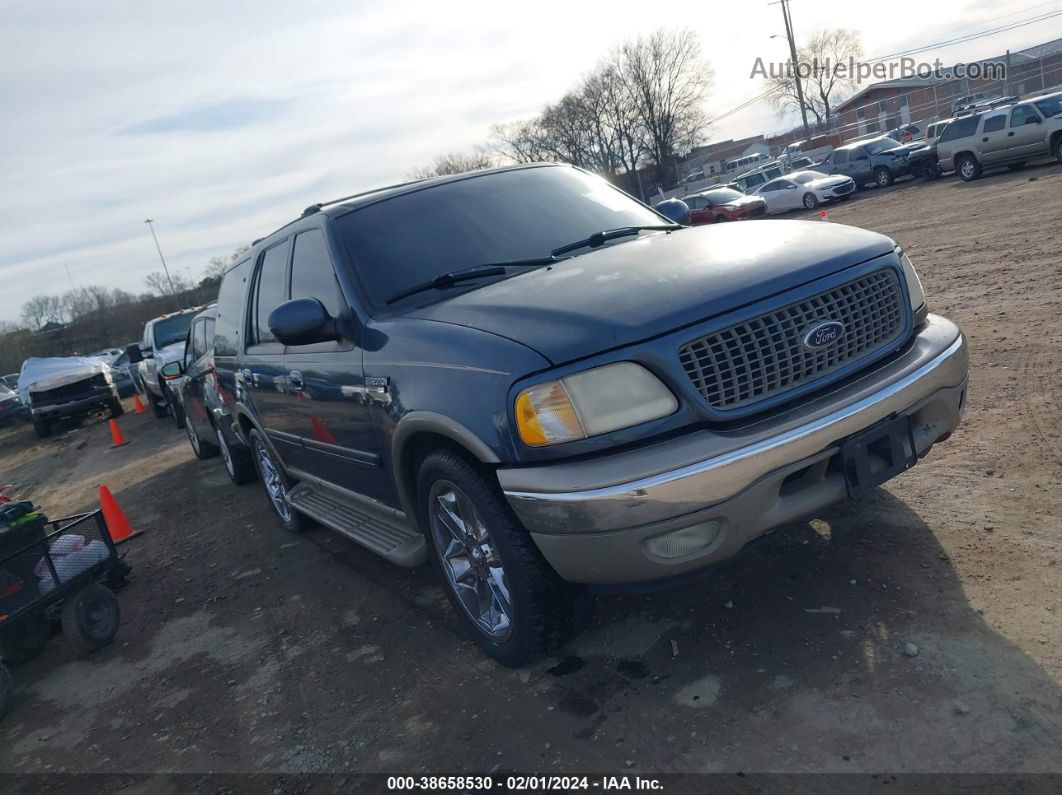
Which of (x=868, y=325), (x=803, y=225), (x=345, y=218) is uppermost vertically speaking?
(x=345, y=218)

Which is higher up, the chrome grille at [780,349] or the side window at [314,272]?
the side window at [314,272]

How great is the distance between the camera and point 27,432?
21625 millimetres

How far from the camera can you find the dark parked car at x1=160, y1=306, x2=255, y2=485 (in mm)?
7472

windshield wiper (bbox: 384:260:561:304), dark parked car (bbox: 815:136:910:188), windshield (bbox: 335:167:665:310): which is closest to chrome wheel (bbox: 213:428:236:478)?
windshield (bbox: 335:167:665:310)

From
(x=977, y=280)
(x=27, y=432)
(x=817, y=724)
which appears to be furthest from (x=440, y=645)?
(x=27, y=432)

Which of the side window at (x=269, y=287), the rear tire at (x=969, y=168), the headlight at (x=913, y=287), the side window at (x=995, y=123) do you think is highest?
the side window at (x=269, y=287)

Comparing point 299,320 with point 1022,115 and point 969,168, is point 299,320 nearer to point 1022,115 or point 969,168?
point 1022,115

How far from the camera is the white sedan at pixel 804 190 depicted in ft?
82.4

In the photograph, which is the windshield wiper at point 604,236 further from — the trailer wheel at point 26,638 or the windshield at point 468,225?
the trailer wheel at point 26,638

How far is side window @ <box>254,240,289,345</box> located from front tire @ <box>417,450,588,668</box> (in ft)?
6.12

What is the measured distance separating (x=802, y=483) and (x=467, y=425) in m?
1.19

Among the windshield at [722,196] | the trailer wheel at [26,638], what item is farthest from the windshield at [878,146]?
the trailer wheel at [26,638]

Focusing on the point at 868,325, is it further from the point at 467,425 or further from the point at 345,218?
the point at 345,218

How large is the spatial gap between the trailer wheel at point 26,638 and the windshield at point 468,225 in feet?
9.84
